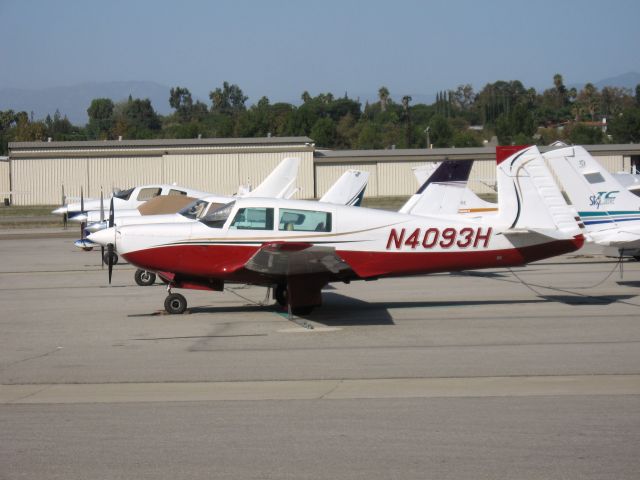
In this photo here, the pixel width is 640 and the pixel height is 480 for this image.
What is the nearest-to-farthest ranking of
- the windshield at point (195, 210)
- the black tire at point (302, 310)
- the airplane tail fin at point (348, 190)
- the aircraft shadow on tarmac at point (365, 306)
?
1. the aircraft shadow on tarmac at point (365, 306)
2. the black tire at point (302, 310)
3. the windshield at point (195, 210)
4. the airplane tail fin at point (348, 190)

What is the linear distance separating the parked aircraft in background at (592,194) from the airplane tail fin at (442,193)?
345 centimetres

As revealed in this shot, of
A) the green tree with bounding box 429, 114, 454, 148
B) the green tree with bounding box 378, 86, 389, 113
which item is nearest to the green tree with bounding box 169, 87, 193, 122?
the green tree with bounding box 378, 86, 389, 113

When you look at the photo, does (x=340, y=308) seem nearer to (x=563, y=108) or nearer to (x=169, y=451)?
(x=169, y=451)

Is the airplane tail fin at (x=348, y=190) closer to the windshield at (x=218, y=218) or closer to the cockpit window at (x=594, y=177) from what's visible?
the cockpit window at (x=594, y=177)

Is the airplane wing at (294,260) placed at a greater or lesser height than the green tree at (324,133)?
lesser

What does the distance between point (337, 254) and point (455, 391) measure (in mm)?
5036

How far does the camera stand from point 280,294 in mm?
14000

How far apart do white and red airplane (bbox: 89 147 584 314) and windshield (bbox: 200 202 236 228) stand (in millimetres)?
18

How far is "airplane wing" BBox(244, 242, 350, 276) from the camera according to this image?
39.5 ft

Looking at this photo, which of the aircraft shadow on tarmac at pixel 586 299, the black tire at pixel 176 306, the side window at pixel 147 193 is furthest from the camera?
the side window at pixel 147 193

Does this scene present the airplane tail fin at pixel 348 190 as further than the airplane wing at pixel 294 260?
Yes

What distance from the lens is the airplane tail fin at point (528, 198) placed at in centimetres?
1355

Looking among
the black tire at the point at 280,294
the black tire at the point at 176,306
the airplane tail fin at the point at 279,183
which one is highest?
the airplane tail fin at the point at 279,183

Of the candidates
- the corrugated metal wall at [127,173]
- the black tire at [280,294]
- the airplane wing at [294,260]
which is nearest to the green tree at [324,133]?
the corrugated metal wall at [127,173]
